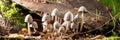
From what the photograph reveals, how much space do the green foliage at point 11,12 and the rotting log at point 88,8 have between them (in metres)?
0.19

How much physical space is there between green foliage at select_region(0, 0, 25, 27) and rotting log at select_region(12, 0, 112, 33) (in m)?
0.19

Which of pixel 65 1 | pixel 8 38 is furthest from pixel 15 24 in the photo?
pixel 65 1

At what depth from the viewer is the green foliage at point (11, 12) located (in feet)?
14.9

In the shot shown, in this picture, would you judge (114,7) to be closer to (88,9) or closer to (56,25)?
(88,9)

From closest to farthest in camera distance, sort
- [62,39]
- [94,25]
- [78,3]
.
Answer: [62,39] < [94,25] < [78,3]

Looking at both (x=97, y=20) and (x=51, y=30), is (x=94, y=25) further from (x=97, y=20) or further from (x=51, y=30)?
(x=51, y=30)

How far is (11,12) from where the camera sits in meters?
4.84

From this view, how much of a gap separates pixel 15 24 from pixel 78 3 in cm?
89

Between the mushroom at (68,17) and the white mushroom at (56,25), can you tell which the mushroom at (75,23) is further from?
the white mushroom at (56,25)

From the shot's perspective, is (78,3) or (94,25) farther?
(78,3)

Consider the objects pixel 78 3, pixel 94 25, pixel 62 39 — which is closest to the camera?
pixel 62 39

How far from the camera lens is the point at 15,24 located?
168 inches

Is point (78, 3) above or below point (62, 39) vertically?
above

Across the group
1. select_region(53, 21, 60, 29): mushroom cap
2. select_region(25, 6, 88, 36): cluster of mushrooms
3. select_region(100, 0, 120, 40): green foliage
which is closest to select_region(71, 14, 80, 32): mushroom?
select_region(25, 6, 88, 36): cluster of mushrooms
